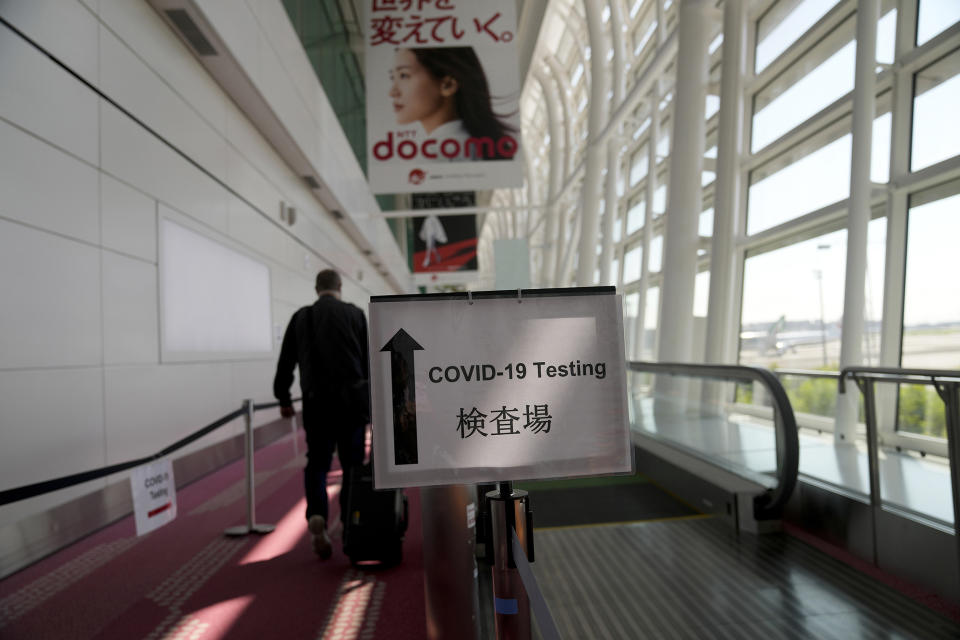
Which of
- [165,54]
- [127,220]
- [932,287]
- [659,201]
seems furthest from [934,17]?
[659,201]

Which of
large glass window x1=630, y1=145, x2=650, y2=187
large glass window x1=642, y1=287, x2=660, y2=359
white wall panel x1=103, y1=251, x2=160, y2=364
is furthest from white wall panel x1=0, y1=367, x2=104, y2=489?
large glass window x1=630, y1=145, x2=650, y2=187

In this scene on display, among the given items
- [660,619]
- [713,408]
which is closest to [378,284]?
[713,408]

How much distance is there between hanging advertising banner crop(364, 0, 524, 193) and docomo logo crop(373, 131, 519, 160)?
0.01 meters

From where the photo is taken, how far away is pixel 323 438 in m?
3.88

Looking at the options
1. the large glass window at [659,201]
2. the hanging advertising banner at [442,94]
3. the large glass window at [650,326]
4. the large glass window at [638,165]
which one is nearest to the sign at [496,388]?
the hanging advertising banner at [442,94]

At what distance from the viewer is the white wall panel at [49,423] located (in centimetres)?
337

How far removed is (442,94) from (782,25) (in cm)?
465

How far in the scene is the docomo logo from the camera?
7.56 meters

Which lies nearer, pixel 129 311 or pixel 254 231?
pixel 129 311

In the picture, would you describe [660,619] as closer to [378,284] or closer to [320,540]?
[320,540]

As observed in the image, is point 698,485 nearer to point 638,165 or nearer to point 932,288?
point 932,288

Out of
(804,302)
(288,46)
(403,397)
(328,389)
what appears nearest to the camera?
(403,397)

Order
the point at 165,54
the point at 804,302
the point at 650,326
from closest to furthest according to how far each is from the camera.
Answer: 1. the point at 165,54
2. the point at 804,302
3. the point at 650,326

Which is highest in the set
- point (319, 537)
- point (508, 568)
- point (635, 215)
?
point (635, 215)
